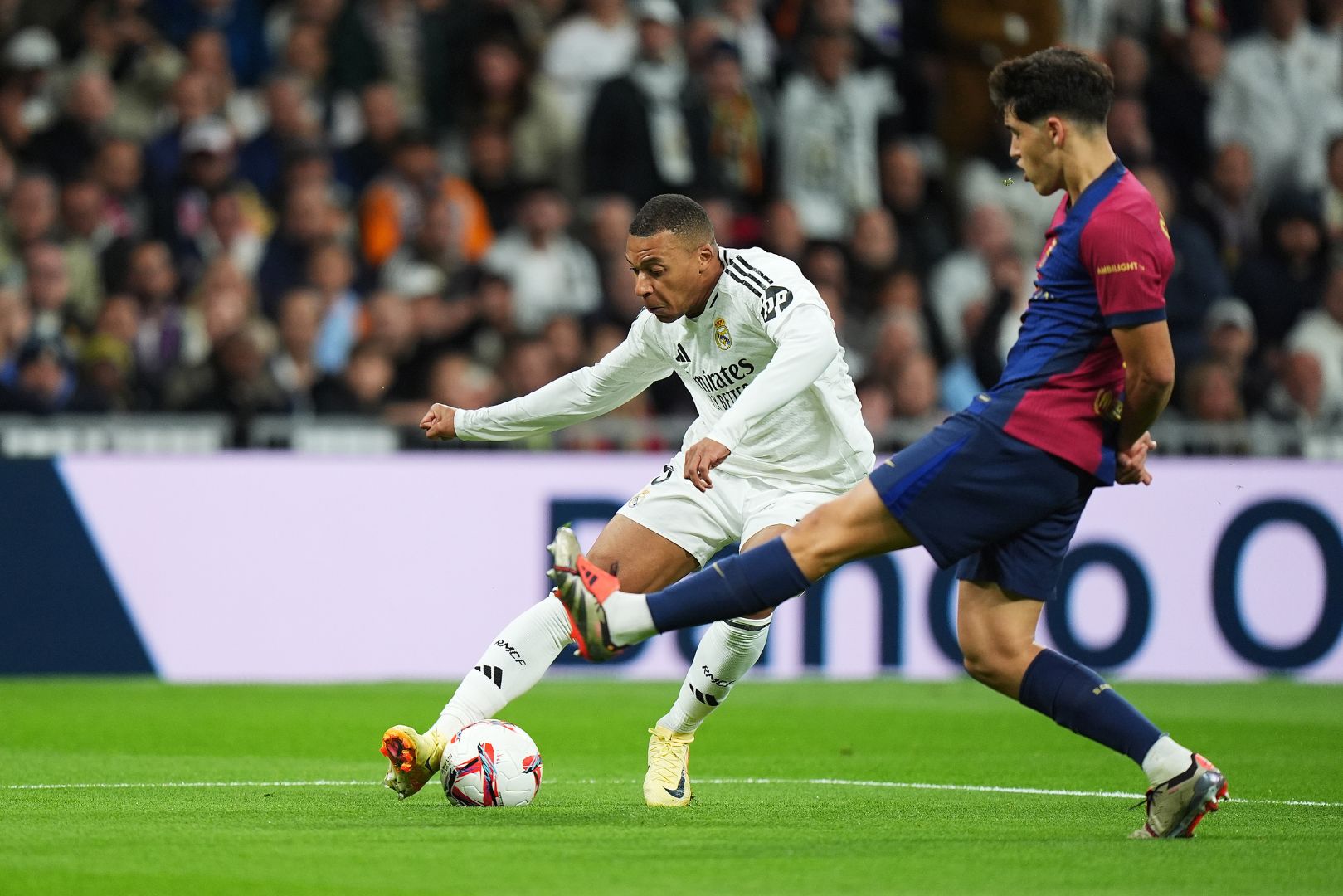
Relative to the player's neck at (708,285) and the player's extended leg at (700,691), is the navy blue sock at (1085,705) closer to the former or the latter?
the player's extended leg at (700,691)

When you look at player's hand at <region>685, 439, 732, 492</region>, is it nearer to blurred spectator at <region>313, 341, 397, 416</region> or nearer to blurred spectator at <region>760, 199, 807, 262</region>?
blurred spectator at <region>313, 341, 397, 416</region>

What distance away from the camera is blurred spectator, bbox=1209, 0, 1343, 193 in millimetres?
15797

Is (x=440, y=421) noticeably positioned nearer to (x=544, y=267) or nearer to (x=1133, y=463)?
(x=1133, y=463)

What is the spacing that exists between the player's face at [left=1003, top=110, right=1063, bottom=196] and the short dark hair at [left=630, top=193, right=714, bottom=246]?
124 cm

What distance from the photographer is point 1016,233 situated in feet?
50.9

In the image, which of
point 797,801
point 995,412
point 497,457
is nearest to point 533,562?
point 497,457

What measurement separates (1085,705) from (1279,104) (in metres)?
10.9

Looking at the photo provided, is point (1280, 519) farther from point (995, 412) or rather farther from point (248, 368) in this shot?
point (995, 412)

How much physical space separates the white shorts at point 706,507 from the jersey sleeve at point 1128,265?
67.0 inches

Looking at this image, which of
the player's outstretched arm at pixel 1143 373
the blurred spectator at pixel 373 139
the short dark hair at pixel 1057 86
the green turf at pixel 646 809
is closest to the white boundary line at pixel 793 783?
the green turf at pixel 646 809

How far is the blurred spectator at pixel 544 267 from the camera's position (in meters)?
14.1

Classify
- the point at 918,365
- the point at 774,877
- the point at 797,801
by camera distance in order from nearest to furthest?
the point at 774,877
the point at 797,801
the point at 918,365

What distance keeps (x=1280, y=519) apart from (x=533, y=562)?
195 inches

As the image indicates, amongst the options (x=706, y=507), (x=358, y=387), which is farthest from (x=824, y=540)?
(x=358, y=387)
